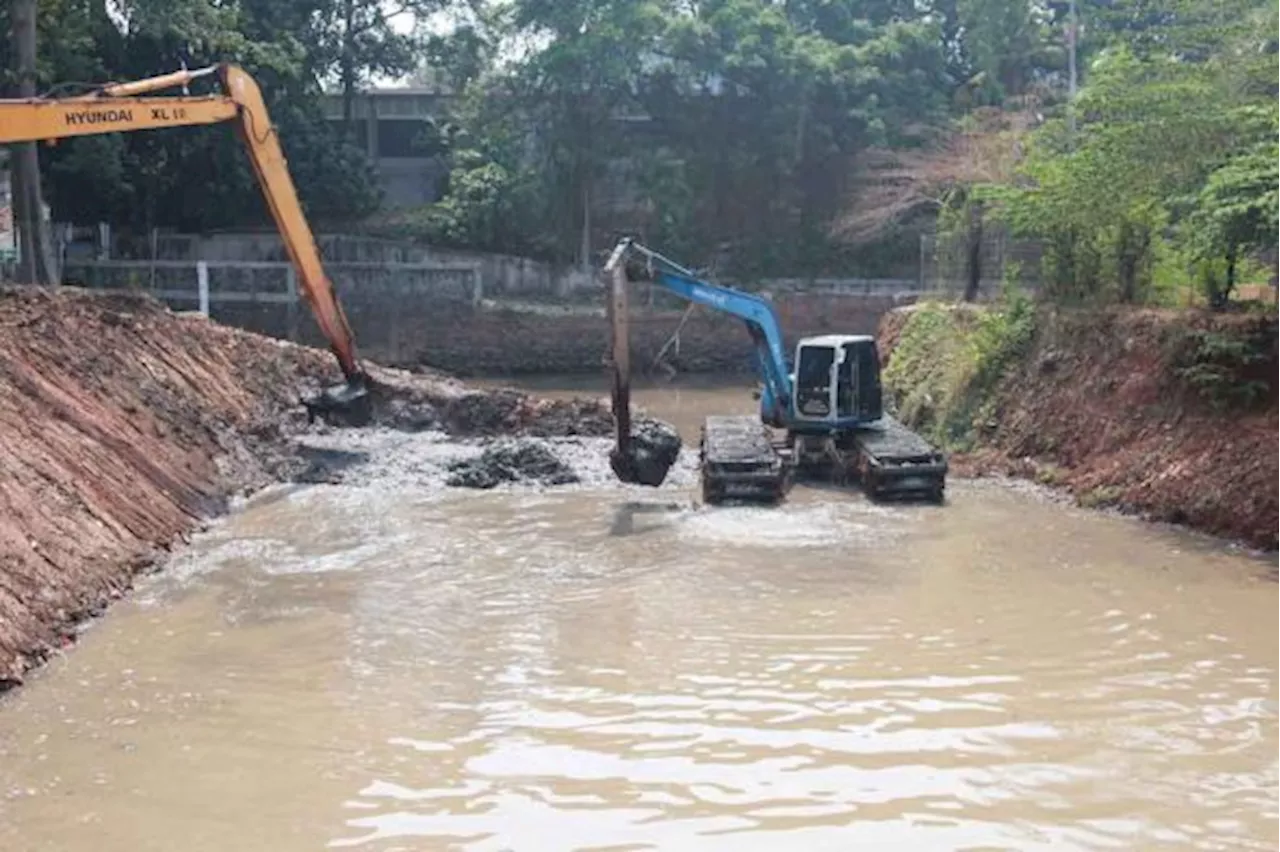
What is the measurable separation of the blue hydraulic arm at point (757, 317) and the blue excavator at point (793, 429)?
15 millimetres

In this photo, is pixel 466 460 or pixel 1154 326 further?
pixel 466 460

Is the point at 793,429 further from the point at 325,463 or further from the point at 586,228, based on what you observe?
the point at 586,228

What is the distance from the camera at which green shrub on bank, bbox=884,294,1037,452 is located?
22.6m

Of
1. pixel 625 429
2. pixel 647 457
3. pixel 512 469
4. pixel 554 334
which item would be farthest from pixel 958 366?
pixel 554 334

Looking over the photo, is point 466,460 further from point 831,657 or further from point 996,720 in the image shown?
point 996,720

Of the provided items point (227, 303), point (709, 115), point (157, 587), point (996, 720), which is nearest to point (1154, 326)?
point (996, 720)

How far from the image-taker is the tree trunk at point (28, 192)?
2773 centimetres

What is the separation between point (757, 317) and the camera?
66.3ft

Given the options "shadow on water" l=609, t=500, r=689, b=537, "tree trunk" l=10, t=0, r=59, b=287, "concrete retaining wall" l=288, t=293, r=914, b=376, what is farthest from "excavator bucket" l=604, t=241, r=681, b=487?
"concrete retaining wall" l=288, t=293, r=914, b=376

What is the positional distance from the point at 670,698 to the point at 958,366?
15.5 meters

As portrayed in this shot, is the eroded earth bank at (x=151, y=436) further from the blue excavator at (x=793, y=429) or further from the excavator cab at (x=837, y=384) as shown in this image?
the excavator cab at (x=837, y=384)

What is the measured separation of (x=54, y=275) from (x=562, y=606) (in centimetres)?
2150

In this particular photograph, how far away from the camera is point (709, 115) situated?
160 feet

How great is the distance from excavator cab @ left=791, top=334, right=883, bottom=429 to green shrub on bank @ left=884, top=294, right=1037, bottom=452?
3.44m
